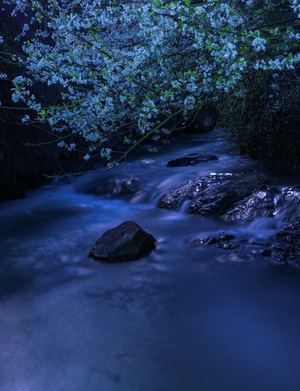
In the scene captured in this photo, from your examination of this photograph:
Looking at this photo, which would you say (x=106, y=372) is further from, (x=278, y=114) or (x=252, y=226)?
(x=278, y=114)

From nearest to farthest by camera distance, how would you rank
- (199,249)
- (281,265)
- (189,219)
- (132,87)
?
(281,265)
(132,87)
(199,249)
(189,219)

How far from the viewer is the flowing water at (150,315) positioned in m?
3.56

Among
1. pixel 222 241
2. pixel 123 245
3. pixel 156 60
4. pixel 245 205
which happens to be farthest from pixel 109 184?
pixel 156 60

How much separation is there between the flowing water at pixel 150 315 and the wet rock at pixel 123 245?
0.13m

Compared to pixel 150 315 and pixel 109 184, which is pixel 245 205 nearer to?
pixel 150 315

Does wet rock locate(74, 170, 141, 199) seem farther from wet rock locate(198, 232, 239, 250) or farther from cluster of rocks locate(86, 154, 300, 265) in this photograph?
wet rock locate(198, 232, 239, 250)

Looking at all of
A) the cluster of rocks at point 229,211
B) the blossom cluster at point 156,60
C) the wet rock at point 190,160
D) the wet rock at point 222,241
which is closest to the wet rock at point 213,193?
the cluster of rocks at point 229,211

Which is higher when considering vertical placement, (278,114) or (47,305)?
(278,114)

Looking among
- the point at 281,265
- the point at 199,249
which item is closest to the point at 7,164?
the point at 199,249

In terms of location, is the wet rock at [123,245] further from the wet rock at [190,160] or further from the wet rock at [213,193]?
the wet rock at [190,160]

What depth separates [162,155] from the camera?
1413 centimetres

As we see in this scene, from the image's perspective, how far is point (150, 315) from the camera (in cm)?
454

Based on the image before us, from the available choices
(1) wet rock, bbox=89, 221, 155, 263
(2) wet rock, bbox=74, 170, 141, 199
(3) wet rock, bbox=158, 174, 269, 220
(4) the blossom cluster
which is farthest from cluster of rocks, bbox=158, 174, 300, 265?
(4) the blossom cluster

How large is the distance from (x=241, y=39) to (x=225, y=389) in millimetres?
3320
